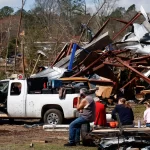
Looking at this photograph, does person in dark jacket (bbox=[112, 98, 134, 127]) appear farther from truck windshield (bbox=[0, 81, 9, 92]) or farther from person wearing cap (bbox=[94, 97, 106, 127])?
truck windshield (bbox=[0, 81, 9, 92])

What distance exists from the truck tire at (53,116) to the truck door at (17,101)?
838 mm

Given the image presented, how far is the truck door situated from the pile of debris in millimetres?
5642

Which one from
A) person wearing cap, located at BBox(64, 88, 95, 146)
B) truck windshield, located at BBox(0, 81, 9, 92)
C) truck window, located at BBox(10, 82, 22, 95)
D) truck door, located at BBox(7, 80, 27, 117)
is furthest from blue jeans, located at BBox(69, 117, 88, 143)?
truck windshield, located at BBox(0, 81, 9, 92)

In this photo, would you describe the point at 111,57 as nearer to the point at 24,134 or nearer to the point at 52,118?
the point at 52,118

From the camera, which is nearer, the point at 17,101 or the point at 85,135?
the point at 85,135

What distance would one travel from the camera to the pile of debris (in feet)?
81.2

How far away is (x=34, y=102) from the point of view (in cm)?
1794

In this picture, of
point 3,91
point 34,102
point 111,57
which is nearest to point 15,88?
point 3,91

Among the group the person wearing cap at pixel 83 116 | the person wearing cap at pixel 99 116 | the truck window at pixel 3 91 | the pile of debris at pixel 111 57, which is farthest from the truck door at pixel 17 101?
the pile of debris at pixel 111 57

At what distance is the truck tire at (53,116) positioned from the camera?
58.2ft

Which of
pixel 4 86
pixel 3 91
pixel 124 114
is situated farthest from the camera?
pixel 4 86

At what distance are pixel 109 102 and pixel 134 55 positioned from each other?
3768 mm

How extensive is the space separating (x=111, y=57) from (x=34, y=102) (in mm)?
8815

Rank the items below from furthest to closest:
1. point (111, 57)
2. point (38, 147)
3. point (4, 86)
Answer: point (111, 57)
point (4, 86)
point (38, 147)
